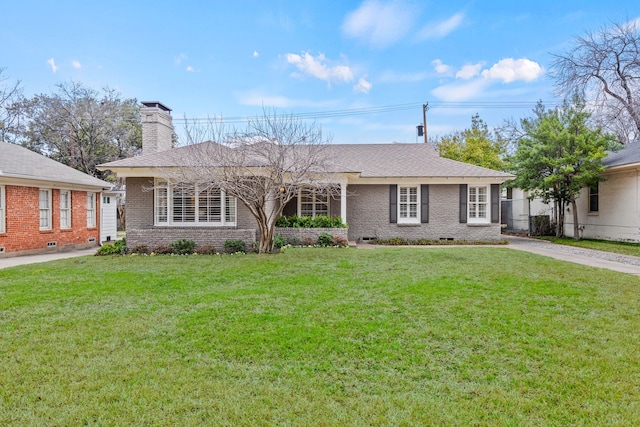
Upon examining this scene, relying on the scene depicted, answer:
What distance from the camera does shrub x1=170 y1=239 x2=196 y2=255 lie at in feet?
39.0

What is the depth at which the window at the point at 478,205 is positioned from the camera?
1555 centimetres

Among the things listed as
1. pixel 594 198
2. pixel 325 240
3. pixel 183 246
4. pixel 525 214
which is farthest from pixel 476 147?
pixel 183 246

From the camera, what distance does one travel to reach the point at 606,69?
21125mm

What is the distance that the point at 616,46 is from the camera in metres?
20.6

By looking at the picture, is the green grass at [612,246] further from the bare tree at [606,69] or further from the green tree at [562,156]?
the bare tree at [606,69]

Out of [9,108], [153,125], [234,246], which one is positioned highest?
[9,108]

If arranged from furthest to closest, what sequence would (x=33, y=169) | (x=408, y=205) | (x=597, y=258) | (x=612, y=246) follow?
1. (x=408, y=205)
2. (x=612, y=246)
3. (x=33, y=169)
4. (x=597, y=258)

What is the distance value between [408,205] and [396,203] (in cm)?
56

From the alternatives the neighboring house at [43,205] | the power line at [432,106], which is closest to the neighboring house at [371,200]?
the neighboring house at [43,205]

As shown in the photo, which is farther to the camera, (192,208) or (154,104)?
(154,104)


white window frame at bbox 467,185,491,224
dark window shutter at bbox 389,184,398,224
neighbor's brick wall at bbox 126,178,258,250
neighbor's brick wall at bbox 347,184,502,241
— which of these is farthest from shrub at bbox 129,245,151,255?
white window frame at bbox 467,185,491,224

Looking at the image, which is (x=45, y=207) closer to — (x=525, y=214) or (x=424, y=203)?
(x=424, y=203)

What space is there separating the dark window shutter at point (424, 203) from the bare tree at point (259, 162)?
548cm

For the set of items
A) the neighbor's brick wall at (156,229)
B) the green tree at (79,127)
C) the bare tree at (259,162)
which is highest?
the green tree at (79,127)
